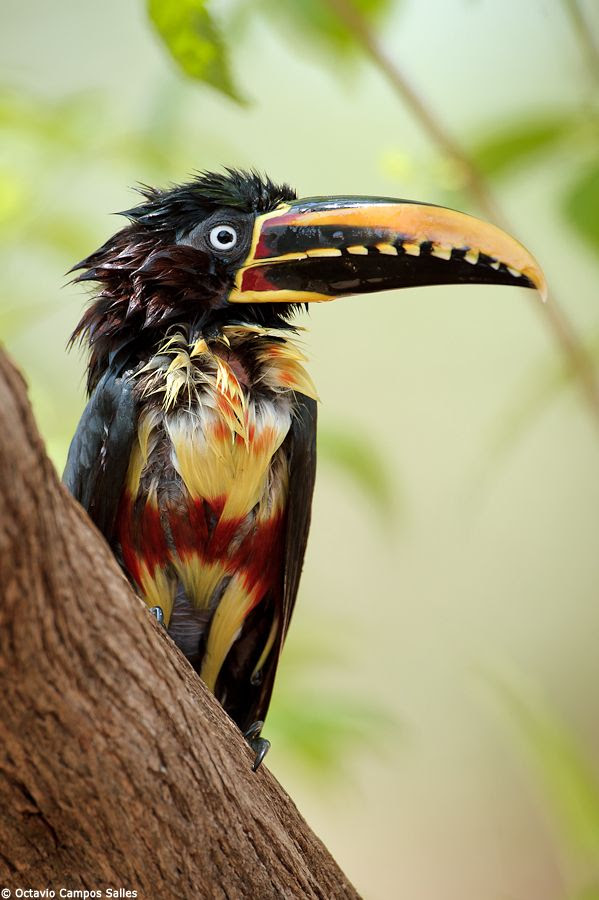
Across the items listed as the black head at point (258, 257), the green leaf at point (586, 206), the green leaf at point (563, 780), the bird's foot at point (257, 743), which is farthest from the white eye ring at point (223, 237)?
the green leaf at point (563, 780)

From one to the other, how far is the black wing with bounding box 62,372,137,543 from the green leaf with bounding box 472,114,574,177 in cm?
111

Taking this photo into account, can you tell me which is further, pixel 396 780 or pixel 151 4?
pixel 396 780

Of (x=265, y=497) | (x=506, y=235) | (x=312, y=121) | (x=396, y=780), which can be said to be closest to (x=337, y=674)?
(x=396, y=780)

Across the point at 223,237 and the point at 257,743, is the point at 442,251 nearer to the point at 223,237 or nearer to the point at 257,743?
the point at 223,237

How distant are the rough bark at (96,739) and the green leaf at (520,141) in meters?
1.50

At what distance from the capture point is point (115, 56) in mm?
4324

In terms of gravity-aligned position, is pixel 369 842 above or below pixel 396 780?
below

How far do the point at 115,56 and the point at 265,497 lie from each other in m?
3.02

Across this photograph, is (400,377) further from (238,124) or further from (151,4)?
(151,4)

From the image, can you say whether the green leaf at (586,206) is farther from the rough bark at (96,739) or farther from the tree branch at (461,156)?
the rough bark at (96,739)

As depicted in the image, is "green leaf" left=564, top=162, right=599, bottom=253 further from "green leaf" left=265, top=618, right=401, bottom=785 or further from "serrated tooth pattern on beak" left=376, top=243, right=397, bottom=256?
"green leaf" left=265, top=618, right=401, bottom=785

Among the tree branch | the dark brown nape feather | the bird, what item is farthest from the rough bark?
the tree branch

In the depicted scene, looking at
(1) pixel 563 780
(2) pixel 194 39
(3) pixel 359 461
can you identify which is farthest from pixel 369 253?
(1) pixel 563 780

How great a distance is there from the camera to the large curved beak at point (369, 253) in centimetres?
196
